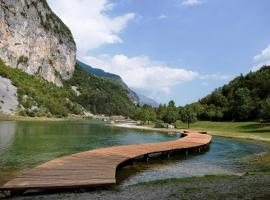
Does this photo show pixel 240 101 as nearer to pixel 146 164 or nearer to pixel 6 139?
pixel 6 139

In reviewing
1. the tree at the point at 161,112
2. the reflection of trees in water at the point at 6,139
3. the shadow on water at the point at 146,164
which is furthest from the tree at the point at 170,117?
the shadow on water at the point at 146,164

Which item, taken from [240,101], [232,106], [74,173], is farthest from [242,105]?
[74,173]

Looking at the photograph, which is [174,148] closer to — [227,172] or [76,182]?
[227,172]

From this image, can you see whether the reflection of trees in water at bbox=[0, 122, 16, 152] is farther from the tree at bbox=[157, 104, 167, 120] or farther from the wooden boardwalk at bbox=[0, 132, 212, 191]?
the tree at bbox=[157, 104, 167, 120]

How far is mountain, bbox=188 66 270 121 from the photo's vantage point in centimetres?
13888

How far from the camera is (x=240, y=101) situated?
484ft

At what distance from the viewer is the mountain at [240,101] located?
138875 mm

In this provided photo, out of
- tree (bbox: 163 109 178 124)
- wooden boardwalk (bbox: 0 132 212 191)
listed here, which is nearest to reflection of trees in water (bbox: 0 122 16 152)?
wooden boardwalk (bbox: 0 132 212 191)

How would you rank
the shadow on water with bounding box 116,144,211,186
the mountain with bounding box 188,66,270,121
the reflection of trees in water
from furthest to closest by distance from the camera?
the mountain with bounding box 188,66,270,121, the reflection of trees in water, the shadow on water with bounding box 116,144,211,186

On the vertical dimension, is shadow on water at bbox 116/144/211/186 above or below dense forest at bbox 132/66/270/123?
below

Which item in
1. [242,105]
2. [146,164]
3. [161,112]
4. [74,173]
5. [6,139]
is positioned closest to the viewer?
[74,173]

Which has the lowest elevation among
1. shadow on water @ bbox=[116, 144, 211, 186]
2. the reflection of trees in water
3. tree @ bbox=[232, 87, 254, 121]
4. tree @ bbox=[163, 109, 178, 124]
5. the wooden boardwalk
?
shadow on water @ bbox=[116, 144, 211, 186]

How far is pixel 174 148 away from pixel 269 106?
6421cm

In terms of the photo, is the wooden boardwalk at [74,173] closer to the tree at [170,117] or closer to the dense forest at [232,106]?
the dense forest at [232,106]
